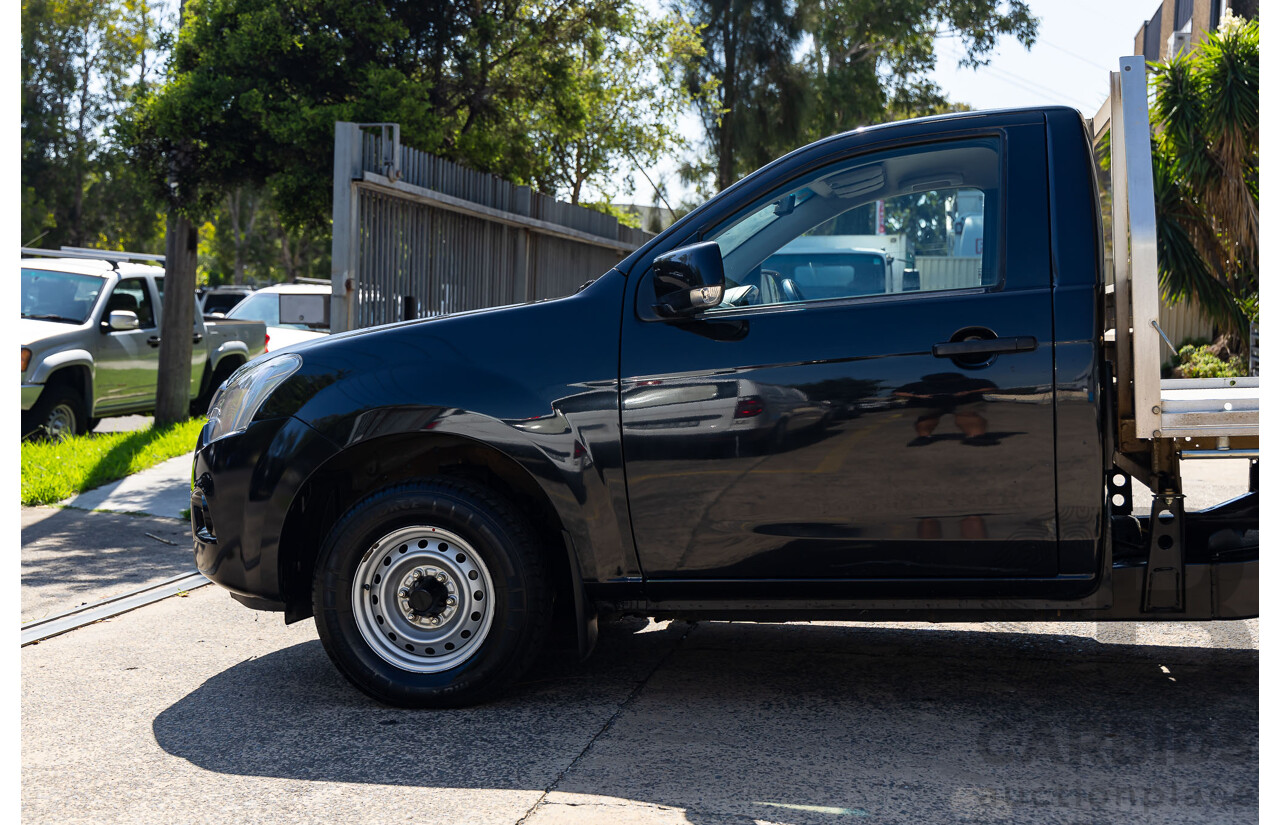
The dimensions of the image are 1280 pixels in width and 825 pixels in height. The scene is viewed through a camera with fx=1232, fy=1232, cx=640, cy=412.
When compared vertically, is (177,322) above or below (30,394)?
above

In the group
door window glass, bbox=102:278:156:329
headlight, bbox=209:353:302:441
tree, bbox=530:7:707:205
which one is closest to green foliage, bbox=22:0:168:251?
tree, bbox=530:7:707:205

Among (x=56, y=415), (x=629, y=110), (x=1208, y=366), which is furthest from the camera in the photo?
(x=629, y=110)

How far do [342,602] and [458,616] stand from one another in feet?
1.39

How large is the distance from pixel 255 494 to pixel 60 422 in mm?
7636

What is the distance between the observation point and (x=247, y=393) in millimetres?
4668

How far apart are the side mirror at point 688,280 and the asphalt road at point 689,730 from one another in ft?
4.77

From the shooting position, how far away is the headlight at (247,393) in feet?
15.1

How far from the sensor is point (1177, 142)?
13.7 m

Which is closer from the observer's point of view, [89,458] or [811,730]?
[811,730]

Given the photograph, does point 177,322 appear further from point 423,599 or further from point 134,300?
point 423,599

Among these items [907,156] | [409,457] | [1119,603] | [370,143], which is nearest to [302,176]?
[370,143]

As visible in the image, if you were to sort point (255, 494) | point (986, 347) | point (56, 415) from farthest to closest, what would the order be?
point (56, 415), point (255, 494), point (986, 347)

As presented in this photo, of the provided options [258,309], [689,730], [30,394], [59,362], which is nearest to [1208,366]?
[258,309]

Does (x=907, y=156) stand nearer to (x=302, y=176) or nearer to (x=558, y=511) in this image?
(x=558, y=511)
